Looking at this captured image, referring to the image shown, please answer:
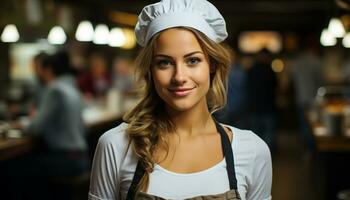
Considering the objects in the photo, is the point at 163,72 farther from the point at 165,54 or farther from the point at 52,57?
the point at 52,57

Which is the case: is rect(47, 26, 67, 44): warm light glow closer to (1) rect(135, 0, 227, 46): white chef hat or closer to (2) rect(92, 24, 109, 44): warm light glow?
(2) rect(92, 24, 109, 44): warm light glow

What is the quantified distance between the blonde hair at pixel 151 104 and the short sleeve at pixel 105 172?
68 mm

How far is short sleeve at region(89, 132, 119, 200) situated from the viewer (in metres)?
1.78

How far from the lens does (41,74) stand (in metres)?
5.32

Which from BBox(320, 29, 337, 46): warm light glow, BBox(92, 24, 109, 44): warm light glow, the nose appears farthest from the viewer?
BBox(320, 29, 337, 46): warm light glow

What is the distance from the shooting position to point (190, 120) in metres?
1.88

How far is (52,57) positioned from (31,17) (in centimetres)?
284

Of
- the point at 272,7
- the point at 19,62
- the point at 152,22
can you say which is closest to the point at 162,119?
the point at 152,22

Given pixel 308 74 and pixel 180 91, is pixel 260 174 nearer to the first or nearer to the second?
pixel 180 91

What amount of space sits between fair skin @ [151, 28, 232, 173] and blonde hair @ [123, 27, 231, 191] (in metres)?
0.02

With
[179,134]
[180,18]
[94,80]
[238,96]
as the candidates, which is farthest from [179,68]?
[94,80]

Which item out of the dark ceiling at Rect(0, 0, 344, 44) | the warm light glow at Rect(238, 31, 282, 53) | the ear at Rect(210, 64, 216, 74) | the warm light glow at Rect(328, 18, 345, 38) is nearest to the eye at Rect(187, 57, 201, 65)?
the ear at Rect(210, 64, 216, 74)

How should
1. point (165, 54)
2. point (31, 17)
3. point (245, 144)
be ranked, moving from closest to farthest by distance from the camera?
1. point (165, 54)
2. point (245, 144)
3. point (31, 17)

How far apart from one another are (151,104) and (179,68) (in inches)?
9.4
